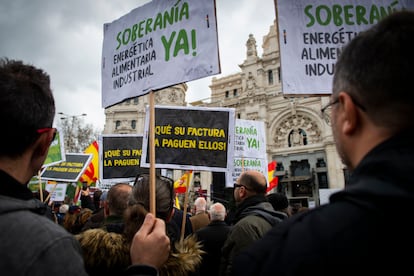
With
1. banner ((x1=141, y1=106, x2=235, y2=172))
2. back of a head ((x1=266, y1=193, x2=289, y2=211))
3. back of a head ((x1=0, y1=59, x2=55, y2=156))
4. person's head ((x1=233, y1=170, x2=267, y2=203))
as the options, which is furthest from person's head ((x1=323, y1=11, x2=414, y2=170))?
back of a head ((x1=266, y1=193, x2=289, y2=211))

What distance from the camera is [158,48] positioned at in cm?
293

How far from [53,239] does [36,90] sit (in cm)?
69

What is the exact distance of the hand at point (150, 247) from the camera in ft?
4.83

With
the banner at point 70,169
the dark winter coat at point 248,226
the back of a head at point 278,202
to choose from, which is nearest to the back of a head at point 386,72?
the dark winter coat at point 248,226

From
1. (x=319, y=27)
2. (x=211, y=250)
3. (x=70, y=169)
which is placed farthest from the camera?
(x=70, y=169)

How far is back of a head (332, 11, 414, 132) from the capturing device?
948mm

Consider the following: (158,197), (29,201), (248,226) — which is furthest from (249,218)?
(29,201)

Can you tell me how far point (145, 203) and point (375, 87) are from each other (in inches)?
64.6

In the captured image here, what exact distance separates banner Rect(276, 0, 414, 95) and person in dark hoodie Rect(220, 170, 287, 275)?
1408 millimetres

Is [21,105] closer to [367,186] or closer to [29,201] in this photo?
[29,201]

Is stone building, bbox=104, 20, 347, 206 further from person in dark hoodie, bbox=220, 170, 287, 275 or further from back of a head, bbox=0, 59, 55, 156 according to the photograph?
back of a head, bbox=0, 59, 55, 156

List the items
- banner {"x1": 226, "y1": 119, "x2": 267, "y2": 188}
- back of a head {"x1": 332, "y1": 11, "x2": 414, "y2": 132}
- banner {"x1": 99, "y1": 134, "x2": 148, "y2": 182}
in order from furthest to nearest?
banner {"x1": 226, "y1": 119, "x2": 267, "y2": 188}, banner {"x1": 99, "y1": 134, "x2": 148, "y2": 182}, back of a head {"x1": 332, "y1": 11, "x2": 414, "y2": 132}

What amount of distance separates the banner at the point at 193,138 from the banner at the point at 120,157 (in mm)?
2361

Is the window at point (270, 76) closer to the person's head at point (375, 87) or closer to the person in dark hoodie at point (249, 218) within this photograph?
the person in dark hoodie at point (249, 218)
